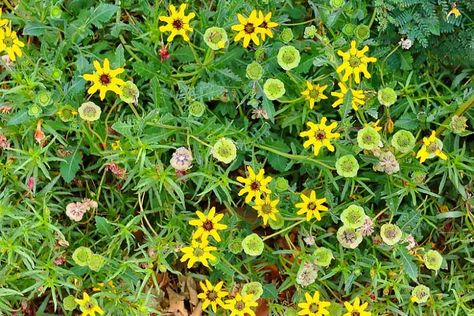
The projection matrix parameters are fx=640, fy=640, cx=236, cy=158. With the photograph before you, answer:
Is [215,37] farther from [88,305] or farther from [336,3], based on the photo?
[88,305]

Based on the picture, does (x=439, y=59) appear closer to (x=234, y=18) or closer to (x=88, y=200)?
(x=234, y=18)

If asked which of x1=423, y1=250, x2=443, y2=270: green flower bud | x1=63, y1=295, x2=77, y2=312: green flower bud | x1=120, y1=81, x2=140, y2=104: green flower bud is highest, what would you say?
x1=120, y1=81, x2=140, y2=104: green flower bud

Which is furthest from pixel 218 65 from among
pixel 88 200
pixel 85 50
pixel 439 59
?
pixel 439 59

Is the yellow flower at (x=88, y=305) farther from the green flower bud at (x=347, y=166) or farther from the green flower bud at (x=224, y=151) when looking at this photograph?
the green flower bud at (x=347, y=166)

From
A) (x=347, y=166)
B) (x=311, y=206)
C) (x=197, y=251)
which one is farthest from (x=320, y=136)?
(x=197, y=251)

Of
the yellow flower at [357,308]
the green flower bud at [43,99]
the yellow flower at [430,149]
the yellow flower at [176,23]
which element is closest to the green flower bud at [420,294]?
the yellow flower at [357,308]

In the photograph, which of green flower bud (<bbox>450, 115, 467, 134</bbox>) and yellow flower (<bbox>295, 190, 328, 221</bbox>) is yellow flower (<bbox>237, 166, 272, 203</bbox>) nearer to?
yellow flower (<bbox>295, 190, 328, 221</bbox>)

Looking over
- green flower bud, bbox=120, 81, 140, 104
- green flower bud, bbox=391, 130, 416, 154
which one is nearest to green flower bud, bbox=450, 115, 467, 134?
green flower bud, bbox=391, 130, 416, 154
